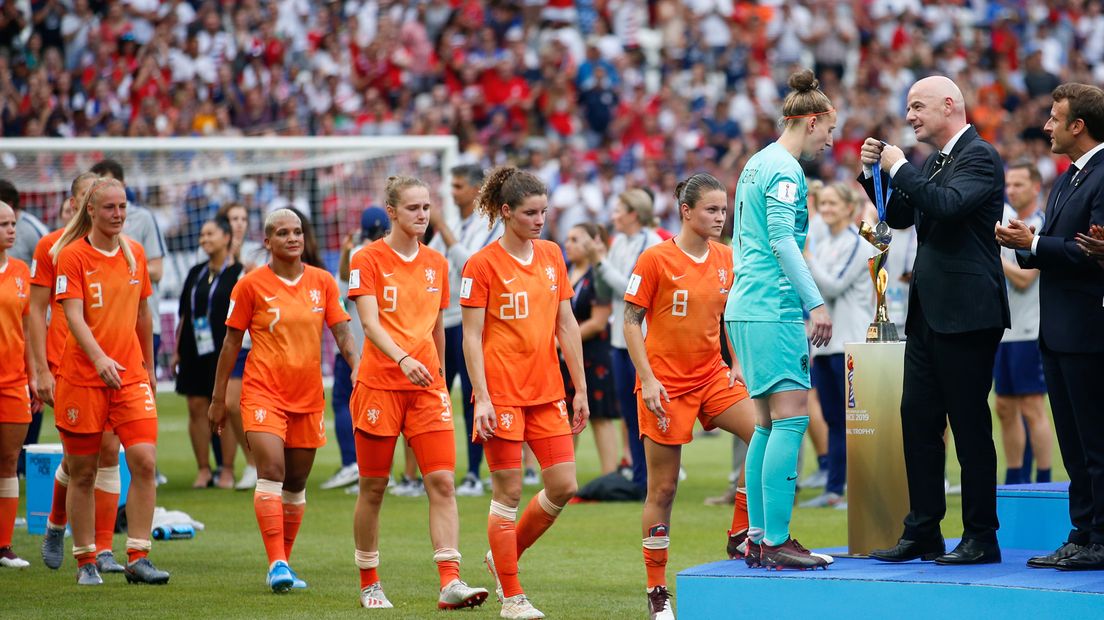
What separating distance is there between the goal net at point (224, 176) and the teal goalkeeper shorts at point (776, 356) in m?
9.82

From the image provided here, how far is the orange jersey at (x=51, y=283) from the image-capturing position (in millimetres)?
7820

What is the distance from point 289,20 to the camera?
76.3 ft

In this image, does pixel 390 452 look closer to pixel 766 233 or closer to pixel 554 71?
pixel 766 233

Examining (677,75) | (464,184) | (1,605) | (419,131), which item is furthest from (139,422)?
(677,75)

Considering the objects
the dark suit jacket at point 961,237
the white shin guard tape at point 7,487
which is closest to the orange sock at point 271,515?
the white shin guard tape at point 7,487

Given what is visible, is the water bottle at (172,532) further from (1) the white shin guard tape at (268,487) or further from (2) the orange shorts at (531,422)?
(2) the orange shorts at (531,422)

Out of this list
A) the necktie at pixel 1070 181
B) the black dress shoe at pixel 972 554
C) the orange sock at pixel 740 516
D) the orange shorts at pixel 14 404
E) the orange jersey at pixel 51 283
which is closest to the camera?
the black dress shoe at pixel 972 554

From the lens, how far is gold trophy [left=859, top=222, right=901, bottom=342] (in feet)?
21.1

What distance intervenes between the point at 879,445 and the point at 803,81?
170 cm

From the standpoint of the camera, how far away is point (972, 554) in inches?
233

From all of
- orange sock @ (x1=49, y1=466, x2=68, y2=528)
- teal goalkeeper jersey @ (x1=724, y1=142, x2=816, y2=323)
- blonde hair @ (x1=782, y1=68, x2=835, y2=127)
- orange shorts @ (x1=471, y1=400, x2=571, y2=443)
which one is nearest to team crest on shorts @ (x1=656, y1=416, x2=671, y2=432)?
orange shorts @ (x1=471, y1=400, x2=571, y2=443)

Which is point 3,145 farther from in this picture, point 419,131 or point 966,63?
point 966,63

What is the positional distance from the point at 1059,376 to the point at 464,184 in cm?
583

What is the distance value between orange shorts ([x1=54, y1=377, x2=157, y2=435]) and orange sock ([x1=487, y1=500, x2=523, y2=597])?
7.05ft
